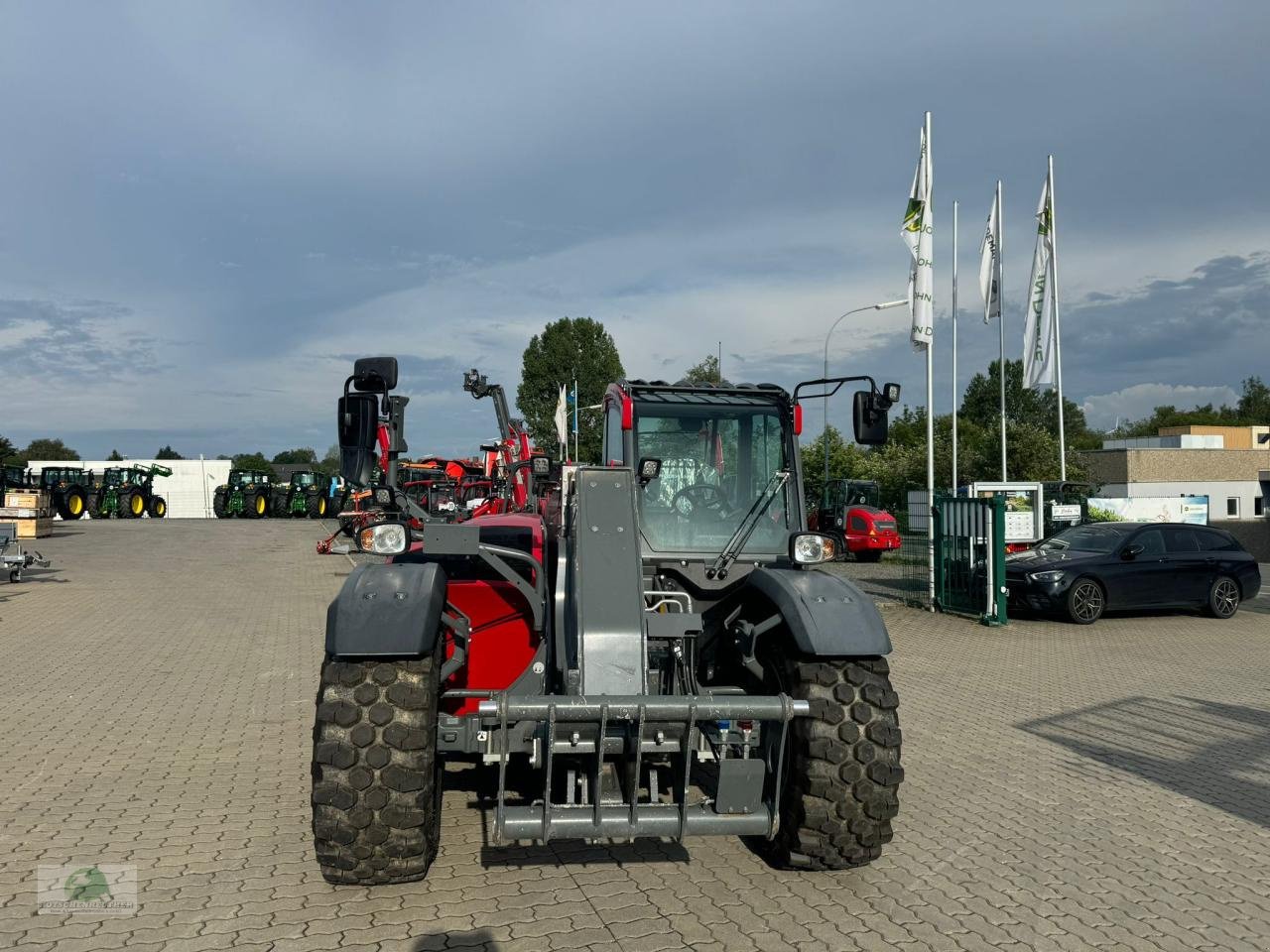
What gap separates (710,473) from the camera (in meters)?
6.07

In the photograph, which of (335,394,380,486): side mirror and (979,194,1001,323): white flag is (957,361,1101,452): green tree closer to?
(979,194,1001,323): white flag

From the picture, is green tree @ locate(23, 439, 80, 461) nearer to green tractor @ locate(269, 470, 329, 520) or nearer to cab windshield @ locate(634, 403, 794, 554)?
green tractor @ locate(269, 470, 329, 520)

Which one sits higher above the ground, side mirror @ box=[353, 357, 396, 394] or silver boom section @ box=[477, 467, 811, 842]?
side mirror @ box=[353, 357, 396, 394]

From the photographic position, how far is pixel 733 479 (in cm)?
607

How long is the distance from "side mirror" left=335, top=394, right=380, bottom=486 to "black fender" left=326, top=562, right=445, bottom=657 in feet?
1.67

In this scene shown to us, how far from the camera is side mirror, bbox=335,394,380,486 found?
16.2ft

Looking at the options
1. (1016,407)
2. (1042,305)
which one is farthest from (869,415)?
(1016,407)

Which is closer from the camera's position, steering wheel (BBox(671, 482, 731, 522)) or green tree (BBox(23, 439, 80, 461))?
steering wheel (BBox(671, 482, 731, 522))

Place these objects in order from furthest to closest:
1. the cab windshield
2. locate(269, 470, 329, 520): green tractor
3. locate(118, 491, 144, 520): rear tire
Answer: locate(269, 470, 329, 520): green tractor, locate(118, 491, 144, 520): rear tire, the cab windshield

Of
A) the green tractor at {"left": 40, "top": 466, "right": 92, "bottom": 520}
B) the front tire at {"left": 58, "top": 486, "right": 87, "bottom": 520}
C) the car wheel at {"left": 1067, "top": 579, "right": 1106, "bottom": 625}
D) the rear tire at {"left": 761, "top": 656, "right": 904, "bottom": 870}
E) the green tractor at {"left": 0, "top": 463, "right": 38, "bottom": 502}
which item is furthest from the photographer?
the front tire at {"left": 58, "top": 486, "right": 87, "bottom": 520}

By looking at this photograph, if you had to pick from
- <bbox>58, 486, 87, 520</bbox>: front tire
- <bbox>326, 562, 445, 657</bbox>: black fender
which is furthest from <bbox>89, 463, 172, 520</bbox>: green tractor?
<bbox>326, 562, 445, 657</bbox>: black fender

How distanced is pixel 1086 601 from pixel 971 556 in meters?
1.66

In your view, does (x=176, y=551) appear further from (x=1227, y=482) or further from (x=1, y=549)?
(x=1227, y=482)

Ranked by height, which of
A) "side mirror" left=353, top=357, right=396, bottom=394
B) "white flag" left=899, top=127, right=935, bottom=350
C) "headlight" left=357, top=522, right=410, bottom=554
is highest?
"white flag" left=899, top=127, right=935, bottom=350
